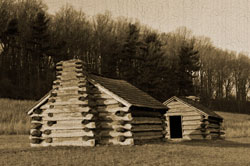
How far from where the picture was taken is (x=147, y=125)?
19.9 metres

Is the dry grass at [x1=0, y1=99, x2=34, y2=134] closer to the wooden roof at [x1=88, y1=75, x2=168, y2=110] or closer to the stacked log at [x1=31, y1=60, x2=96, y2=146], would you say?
the stacked log at [x1=31, y1=60, x2=96, y2=146]

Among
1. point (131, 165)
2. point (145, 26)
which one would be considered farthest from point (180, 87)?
point (131, 165)

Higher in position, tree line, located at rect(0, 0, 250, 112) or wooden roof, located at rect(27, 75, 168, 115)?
tree line, located at rect(0, 0, 250, 112)

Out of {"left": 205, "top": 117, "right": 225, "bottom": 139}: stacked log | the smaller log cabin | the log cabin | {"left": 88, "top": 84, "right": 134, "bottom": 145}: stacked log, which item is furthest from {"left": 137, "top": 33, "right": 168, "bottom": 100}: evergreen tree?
{"left": 88, "top": 84, "right": 134, "bottom": 145}: stacked log

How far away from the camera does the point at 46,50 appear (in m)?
44.3

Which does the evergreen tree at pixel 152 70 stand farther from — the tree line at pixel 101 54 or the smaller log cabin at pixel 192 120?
the smaller log cabin at pixel 192 120

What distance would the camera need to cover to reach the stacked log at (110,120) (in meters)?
17.6

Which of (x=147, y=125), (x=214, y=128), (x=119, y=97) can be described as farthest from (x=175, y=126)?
(x=119, y=97)

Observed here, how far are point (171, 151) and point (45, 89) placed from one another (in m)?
30.3

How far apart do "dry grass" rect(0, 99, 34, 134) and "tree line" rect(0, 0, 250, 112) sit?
7040mm

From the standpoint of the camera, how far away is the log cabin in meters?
17.5

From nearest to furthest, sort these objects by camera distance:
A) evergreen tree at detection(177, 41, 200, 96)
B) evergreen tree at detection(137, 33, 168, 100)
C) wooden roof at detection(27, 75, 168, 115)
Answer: wooden roof at detection(27, 75, 168, 115)
evergreen tree at detection(137, 33, 168, 100)
evergreen tree at detection(177, 41, 200, 96)

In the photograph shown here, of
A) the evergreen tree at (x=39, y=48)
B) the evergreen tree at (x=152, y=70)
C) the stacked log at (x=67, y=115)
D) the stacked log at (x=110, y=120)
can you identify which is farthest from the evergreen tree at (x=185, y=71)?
the stacked log at (x=67, y=115)

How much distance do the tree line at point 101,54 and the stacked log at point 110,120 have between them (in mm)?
26366
